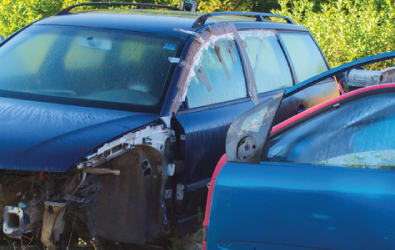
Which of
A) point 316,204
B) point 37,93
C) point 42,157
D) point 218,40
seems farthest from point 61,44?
point 316,204

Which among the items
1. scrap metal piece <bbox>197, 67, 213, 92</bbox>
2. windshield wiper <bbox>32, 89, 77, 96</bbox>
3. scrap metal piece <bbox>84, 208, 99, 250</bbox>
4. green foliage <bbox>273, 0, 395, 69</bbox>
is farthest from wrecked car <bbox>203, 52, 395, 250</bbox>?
green foliage <bbox>273, 0, 395, 69</bbox>

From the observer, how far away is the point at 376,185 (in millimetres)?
2021

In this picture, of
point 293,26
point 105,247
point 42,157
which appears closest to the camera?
point 42,157

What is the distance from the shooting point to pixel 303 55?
17.6 feet

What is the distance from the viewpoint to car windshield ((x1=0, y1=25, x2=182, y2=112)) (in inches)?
129

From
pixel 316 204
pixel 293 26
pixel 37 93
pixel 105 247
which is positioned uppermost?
pixel 293 26

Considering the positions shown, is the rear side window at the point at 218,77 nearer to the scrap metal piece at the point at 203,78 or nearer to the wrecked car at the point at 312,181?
the scrap metal piece at the point at 203,78

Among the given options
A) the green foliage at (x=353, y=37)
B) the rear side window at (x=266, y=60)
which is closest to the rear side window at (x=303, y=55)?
the rear side window at (x=266, y=60)

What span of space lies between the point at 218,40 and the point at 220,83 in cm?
38

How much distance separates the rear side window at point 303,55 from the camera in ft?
16.6

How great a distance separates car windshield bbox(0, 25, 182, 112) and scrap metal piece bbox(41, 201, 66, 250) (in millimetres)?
837

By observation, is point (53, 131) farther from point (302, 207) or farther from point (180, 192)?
point (302, 207)

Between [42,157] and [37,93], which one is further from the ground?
[37,93]

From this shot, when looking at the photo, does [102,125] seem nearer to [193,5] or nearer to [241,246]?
[241,246]
